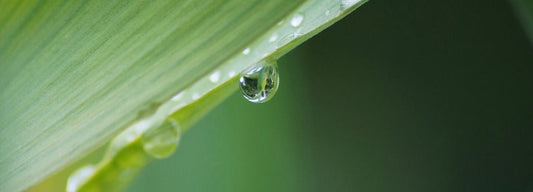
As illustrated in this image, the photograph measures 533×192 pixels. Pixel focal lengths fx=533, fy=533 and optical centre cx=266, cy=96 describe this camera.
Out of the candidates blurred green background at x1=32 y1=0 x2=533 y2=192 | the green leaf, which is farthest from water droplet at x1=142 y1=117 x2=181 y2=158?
blurred green background at x1=32 y1=0 x2=533 y2=192

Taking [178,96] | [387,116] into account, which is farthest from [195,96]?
[387,116]

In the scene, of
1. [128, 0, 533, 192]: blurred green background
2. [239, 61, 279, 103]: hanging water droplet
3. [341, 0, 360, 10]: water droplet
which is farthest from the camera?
[128, 0, 533, 192]: blurred green background

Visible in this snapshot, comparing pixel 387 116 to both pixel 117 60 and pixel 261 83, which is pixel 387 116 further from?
pixel 117 60

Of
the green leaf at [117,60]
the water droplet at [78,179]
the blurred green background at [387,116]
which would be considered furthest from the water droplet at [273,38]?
the blurred green background at [387,116]

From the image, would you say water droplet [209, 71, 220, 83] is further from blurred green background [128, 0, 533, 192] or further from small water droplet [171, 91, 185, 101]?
blurred green background [128, 0, 533, 192]

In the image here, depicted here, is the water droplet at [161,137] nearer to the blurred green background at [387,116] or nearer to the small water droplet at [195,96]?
the small water droplet at [195,96]
